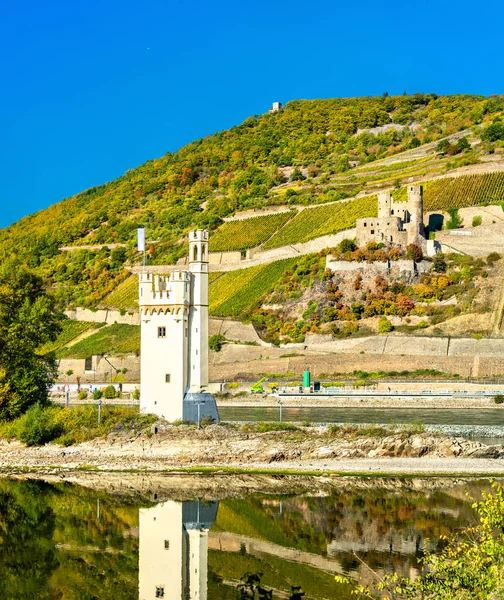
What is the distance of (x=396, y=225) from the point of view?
78.4m

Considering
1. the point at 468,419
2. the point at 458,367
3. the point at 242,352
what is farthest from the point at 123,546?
the point at 242,352

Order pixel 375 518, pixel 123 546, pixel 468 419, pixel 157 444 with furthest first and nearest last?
pixel 468 419 → pixel 157 444 → pixel 375 518 → pixel 123 546

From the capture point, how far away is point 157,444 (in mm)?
37594

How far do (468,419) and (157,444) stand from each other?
56.8 ft

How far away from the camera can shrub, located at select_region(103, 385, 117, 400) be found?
63303 mm

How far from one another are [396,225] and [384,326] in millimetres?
10814

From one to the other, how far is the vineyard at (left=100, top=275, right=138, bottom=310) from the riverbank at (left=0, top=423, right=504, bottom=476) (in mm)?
53838

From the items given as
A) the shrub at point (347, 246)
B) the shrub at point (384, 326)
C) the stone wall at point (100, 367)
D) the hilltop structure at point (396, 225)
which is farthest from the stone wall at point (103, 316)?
the shrub at point (384, 326)

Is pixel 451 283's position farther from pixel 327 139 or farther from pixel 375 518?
pixel 327 139

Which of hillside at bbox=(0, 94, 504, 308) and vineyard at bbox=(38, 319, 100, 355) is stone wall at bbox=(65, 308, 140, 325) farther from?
hillside at bbox=(0, 94, 504, 308)

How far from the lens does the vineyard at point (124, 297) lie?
9375cm

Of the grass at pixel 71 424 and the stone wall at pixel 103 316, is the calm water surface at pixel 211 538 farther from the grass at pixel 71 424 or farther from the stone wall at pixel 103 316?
the stone wall at pixel 103 316

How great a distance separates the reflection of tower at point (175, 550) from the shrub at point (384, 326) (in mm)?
40501

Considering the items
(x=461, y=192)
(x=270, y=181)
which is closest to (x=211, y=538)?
(x=461, y=192)
